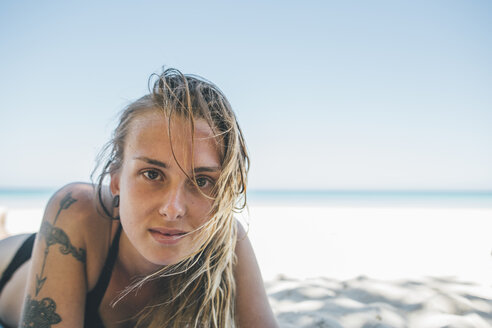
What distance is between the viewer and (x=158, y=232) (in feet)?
4.16

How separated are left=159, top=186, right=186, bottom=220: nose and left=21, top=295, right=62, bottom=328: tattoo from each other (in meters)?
0.62

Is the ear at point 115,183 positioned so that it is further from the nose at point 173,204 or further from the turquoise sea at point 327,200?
the turquoise sea at point 327,200

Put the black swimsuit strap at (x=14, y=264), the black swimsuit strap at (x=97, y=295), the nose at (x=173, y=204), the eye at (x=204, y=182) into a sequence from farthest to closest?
the black swimsuit strap at (x=14, y=264) → the black swimsuit strap at (x=97, y=295) → the eye at (x=204, y=182) → the nose at (x=173, y=204)

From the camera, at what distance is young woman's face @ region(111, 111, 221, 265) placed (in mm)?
1236

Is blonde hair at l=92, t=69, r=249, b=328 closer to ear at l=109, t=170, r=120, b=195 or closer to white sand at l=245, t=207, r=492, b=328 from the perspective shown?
ear at l=109, t=170, r=120, b=195

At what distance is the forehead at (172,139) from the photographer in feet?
4.07

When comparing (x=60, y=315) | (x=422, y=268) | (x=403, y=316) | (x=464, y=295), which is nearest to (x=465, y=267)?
(x=422, y=268)

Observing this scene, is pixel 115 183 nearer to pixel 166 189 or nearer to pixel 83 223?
pixel 83 223

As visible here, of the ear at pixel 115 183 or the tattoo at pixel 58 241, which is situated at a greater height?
the ear at pixel 115 183

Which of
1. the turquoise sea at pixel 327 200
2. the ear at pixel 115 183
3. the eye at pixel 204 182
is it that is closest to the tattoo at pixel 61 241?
the ear at pixel 115 183

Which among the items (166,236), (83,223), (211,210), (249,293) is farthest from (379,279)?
(83,223)

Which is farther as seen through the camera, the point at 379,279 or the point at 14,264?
the point at 379,279

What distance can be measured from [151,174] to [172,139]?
0.18 m

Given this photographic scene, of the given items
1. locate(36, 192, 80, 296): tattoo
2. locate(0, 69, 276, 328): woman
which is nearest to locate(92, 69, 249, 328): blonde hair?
locate(0, 69, 276, 328): woman
